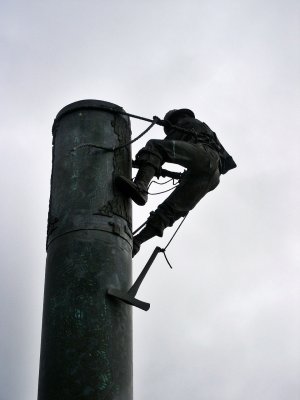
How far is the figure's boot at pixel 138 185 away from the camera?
9.14 m

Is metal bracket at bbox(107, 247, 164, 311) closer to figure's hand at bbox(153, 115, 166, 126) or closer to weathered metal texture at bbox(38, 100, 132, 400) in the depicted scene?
weathered metal texture at bbox(38, 100, 132, 400)

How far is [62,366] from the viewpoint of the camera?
24.9 feet

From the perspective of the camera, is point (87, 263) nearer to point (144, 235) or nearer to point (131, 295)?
point (131, 295)

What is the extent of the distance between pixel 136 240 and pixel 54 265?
6.90ft

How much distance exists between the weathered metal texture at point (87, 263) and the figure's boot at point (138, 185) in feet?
0.36

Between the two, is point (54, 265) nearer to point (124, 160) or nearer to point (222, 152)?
point (124, 160)

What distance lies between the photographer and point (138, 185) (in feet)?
30.9

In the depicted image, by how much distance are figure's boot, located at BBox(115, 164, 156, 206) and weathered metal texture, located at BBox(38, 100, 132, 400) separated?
109 mm

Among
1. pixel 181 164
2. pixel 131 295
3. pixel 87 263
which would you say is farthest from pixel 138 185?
pixel 131 295

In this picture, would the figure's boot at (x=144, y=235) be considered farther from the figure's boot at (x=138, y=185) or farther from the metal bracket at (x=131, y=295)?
the metal bracket at (x=131, y=295)

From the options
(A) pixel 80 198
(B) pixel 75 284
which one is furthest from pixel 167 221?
(B) pixel 75 284

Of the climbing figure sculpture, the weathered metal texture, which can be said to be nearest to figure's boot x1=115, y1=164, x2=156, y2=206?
the climbing figure sculpture

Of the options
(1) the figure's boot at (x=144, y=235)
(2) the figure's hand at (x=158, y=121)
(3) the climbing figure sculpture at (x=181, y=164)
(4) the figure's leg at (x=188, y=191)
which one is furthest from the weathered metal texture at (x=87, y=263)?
(1) the figure's boot at (x=144, y=235)

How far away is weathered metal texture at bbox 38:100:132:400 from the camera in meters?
7.61
